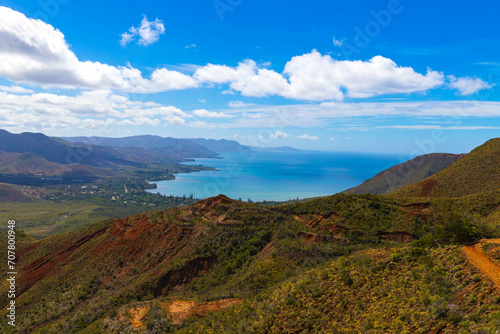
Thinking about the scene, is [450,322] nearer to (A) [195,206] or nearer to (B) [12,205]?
(A) [195,206]

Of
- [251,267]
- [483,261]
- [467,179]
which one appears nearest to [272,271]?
[251,267]

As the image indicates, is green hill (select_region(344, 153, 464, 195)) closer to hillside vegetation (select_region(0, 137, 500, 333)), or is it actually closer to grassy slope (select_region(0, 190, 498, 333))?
hillside vegetation (select_region(0, 137, 500, 333))

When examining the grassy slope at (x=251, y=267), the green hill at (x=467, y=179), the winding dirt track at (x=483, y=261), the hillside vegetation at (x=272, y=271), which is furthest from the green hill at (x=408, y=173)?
the winding dirt track at (x=483, y=261)

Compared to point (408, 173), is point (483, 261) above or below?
above

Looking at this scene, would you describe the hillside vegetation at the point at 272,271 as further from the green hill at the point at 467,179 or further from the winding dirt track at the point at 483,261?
the green hill at the point at 467,179

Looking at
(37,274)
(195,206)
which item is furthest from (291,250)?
(37,274)

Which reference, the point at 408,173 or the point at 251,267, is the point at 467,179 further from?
the point at 408,173

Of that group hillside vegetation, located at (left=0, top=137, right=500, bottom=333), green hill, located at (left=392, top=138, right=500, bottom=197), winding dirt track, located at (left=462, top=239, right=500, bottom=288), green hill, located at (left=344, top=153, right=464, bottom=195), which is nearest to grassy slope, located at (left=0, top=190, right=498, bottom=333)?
hillside vegetation, located at (left=0, top=137, right=500, bottom=333)
